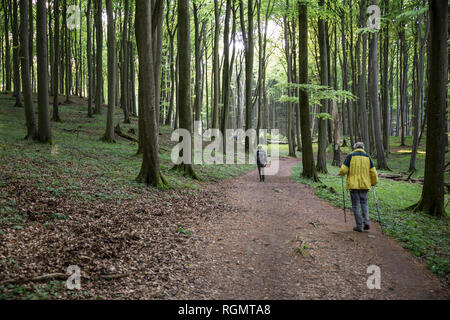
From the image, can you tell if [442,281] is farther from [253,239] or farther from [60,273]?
[60,273]

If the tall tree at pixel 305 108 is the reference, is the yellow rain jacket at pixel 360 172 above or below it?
below

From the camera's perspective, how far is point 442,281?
4398mm

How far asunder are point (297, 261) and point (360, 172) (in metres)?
2.96

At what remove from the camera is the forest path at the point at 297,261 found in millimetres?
4152

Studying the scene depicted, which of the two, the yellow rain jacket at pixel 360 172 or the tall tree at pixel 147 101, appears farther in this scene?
the tall tree at pixel 147 101

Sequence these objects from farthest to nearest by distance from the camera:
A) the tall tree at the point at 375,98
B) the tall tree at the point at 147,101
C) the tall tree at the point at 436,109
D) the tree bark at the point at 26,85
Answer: the tall tree at the point at 375,98
the tree bark at the point at 26,85
the tall tree at the point at 147,101
the tall tree at the point at 436,109

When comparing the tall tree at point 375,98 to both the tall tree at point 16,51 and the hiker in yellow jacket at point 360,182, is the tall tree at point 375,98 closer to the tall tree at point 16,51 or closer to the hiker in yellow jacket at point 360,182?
the hiker in yellow jacket at point 360,182

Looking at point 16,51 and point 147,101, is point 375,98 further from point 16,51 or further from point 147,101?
point 16,51

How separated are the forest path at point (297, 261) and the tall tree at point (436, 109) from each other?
2425mm

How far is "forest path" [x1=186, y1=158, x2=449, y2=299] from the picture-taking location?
4.15 m

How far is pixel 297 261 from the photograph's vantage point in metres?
5.16

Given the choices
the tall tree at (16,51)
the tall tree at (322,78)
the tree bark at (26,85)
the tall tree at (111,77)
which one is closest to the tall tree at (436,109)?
the tall tree at (322,78)

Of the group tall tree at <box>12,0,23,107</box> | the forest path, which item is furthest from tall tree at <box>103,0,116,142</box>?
the forest path

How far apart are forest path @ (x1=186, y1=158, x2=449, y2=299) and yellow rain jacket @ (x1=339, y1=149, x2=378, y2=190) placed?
1150 mm
